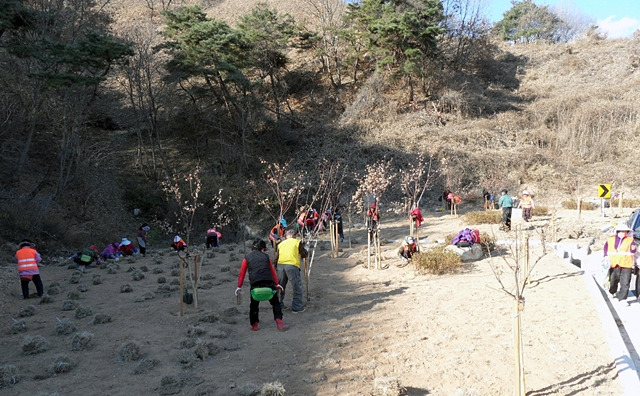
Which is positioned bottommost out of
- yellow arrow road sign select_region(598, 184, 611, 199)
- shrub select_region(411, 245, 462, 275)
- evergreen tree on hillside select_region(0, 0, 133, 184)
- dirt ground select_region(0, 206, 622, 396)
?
dirt ground select_region(0, 206, 622, 396)

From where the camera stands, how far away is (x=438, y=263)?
33.2 feet

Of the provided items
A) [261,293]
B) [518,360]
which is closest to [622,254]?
[518,360]

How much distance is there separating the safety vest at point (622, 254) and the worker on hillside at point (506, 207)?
280 inches

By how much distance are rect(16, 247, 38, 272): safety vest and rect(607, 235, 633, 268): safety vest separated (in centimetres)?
1104

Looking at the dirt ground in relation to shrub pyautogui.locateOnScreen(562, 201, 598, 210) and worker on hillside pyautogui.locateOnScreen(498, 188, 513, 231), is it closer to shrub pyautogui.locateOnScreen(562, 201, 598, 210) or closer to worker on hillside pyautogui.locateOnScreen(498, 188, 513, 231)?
worker on hillside pyautogui.locateOnScreen(498, 188, 513, 231)

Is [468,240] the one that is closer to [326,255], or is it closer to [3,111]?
[326,255]

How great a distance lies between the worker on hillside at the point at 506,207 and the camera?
575 inches

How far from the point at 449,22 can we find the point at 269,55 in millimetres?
17943

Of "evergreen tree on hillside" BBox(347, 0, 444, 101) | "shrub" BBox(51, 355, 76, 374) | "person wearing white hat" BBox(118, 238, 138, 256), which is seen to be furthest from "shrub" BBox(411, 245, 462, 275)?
"evergreen tree on hillside" BBox(347, 0, 444, 101)

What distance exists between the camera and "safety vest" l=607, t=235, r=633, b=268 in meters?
7.38

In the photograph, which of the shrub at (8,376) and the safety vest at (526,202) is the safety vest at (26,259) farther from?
the safety vest at (526,202)

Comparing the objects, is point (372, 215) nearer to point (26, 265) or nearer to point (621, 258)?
point (621, 258)

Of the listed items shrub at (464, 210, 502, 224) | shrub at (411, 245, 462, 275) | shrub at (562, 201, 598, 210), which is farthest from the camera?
shrub at (562, 201, 598, 210)

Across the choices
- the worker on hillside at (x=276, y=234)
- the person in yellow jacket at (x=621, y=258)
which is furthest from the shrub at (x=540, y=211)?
the person in yellow jacket at (x=621, y=258)
